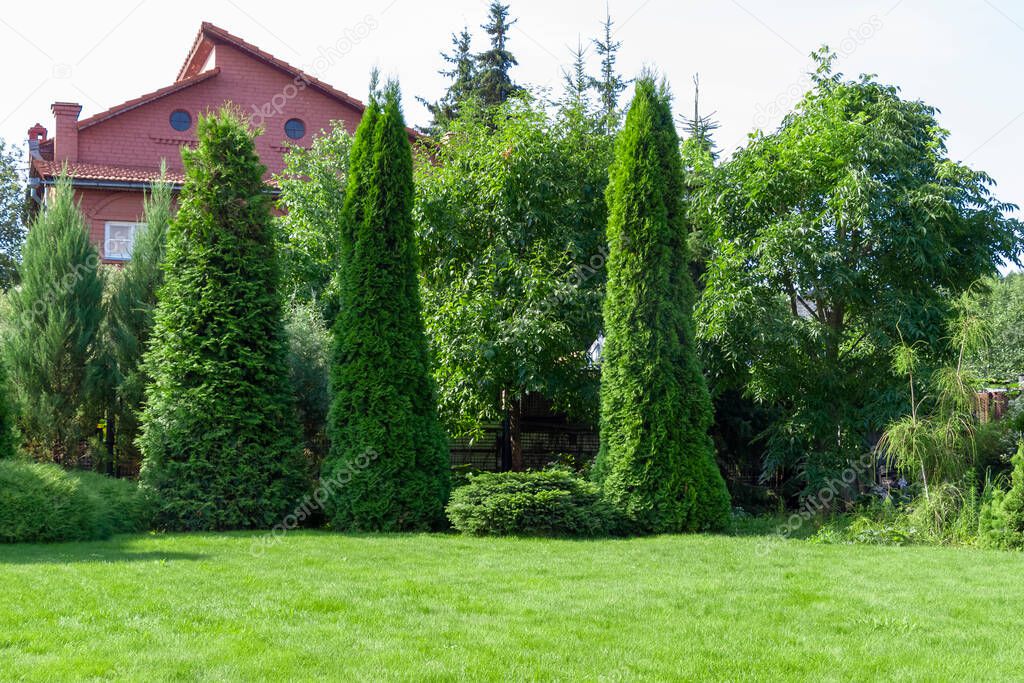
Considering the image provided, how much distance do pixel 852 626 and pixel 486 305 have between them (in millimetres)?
7589

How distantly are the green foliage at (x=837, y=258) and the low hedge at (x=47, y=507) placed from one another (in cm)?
783

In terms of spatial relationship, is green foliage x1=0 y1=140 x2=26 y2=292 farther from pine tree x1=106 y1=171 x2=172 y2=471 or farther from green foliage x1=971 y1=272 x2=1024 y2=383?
green foliage x1=971 y1=272 x2=1024 y2=383

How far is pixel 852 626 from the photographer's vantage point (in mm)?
5594

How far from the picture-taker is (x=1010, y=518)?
9.30m

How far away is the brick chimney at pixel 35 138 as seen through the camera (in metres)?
22.0

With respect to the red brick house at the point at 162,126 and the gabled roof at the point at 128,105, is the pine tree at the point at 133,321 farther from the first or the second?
the gabled roof at the point at 128,105

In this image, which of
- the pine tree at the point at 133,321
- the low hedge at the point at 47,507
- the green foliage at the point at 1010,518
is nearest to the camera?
the low hedge at the point at 47,507

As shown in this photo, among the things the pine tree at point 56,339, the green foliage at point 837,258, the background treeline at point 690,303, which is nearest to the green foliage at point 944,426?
the background treeline at point 690,303

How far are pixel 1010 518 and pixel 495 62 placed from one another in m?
23.3

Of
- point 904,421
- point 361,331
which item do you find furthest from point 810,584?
point 361,331

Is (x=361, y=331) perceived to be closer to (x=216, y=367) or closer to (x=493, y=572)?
(x=216, y=367)

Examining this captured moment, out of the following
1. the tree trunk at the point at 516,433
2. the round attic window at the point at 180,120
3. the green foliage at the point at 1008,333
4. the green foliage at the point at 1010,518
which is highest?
the round attic window at the point at 180,120

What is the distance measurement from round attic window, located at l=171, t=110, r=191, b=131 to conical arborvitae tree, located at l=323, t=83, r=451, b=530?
13.8 metres

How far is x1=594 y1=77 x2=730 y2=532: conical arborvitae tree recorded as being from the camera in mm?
10359
